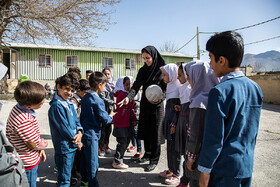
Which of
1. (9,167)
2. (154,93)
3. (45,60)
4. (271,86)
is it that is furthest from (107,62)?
(9,167)

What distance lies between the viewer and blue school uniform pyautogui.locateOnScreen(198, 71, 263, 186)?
4.74 feet

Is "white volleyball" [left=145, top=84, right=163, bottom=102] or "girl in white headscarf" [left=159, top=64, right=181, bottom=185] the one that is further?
"white volleyball" [left=145, top=84, right=163, bottom=102]

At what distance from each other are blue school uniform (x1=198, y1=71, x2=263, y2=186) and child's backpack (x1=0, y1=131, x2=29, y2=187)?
132cm

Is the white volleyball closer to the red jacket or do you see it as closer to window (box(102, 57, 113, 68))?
the red jacket

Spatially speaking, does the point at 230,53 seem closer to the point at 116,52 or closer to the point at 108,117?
the point at 108,117

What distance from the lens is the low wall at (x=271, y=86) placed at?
14.9 metres

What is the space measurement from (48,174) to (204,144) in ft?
9.76

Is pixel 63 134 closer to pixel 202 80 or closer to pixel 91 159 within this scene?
pixel 91 159

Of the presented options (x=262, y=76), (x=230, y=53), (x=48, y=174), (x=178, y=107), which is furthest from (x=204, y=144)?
(x=262, y=76)

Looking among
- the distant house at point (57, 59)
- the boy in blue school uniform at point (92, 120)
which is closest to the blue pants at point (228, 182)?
the boy in blue school uniform at point (92, 120)

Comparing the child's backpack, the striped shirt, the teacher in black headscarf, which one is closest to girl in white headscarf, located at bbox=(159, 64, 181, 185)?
the teacher in black headscarf

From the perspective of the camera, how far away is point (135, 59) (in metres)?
22.8

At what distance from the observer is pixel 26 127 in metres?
2.06

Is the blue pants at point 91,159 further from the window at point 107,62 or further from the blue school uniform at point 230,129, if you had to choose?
the window at point 107,62
